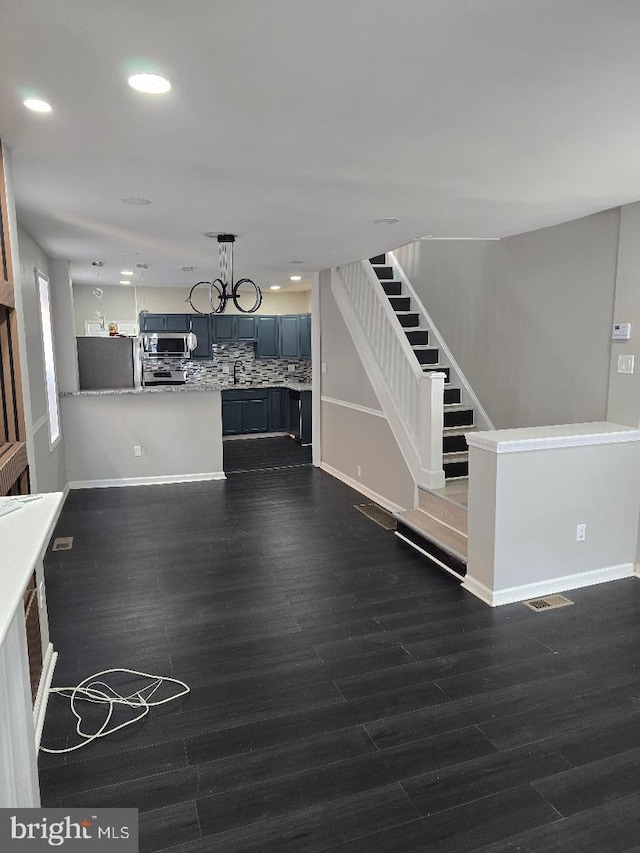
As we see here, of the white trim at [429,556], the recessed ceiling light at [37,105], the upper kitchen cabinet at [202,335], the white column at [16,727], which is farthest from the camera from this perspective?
the upper kitchen cabinet at [202,335]

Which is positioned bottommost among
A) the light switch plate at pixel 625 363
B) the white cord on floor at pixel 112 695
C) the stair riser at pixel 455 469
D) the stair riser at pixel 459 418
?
the white cord on floor at pixel 112 695

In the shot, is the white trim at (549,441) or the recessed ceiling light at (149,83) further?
the white trim at (549,441)

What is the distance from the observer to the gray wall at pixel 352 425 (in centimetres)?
534

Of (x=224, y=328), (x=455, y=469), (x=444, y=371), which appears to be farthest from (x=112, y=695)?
(x=224, y=328)

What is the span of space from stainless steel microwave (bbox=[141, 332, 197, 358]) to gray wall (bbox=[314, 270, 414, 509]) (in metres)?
2.59

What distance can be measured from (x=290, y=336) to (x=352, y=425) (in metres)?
3.55

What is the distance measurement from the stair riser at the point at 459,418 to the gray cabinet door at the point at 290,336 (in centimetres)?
437

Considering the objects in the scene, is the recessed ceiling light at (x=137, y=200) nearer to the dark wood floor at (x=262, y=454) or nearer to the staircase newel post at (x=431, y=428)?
the staircase newel post at (x=431, y=428)

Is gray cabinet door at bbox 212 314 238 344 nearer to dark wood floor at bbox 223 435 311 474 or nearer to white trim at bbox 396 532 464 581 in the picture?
dark wood floor at bbox 223 435 311 474

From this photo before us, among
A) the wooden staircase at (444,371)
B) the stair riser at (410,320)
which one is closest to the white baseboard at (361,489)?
the wooden staircase at (444,371)

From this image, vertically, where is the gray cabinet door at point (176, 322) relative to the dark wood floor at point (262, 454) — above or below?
above

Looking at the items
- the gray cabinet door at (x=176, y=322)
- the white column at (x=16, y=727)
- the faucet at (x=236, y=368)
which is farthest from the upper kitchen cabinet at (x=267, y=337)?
the white column at (x=16, y=727)

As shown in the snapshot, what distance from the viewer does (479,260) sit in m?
5.29

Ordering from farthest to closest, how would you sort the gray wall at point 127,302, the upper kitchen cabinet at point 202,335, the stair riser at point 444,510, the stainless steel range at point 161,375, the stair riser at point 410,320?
the upper kitchen cabinet at point 202,335, the stainless steel range at point 161,375, the gray wall at point 127,302, the stair riser at point 410,320, the stair riser at point 444,510
